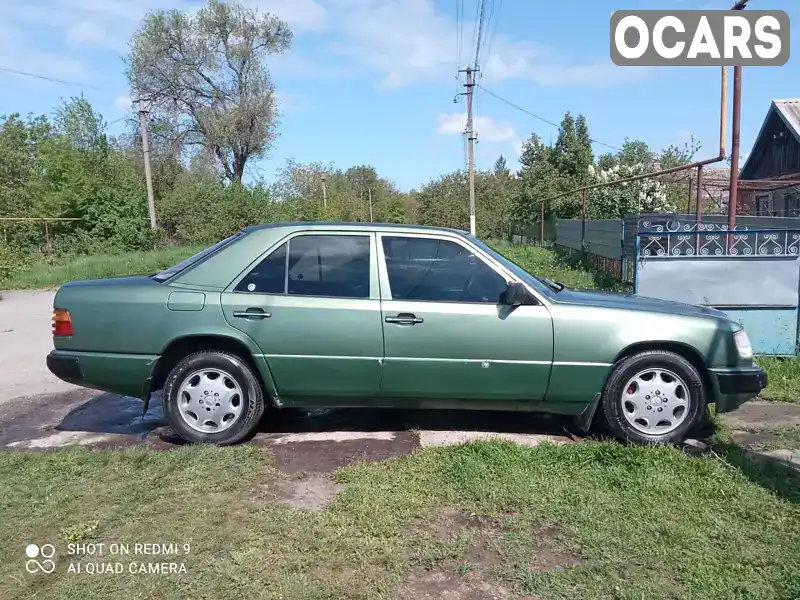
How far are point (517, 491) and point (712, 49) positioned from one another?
5.76 m

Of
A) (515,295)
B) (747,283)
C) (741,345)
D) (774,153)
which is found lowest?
(741,345)

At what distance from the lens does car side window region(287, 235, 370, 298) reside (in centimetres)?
454

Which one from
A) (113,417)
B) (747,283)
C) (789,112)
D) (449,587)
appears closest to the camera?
(449,587)

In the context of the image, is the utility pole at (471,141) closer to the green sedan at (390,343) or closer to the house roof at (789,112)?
the house roof at (789,112)

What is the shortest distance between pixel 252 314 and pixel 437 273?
4.45 ft

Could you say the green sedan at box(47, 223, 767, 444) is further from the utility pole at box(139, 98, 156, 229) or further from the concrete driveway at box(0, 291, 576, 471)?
the utility pole at box(139, 98, 156, 229)

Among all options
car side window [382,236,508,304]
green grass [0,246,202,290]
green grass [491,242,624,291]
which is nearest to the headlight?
car side window [382,236,508,304]

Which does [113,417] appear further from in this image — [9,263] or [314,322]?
[9,263]

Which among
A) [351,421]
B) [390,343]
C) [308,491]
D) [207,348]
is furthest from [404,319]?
[207,348]

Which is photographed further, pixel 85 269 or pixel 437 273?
pixel 85 269

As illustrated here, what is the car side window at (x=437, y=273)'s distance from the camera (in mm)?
4469

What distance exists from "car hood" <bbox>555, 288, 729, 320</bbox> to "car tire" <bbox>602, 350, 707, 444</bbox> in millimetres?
322

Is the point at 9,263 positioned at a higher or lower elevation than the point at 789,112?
lower

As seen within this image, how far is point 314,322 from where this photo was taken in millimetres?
4418
